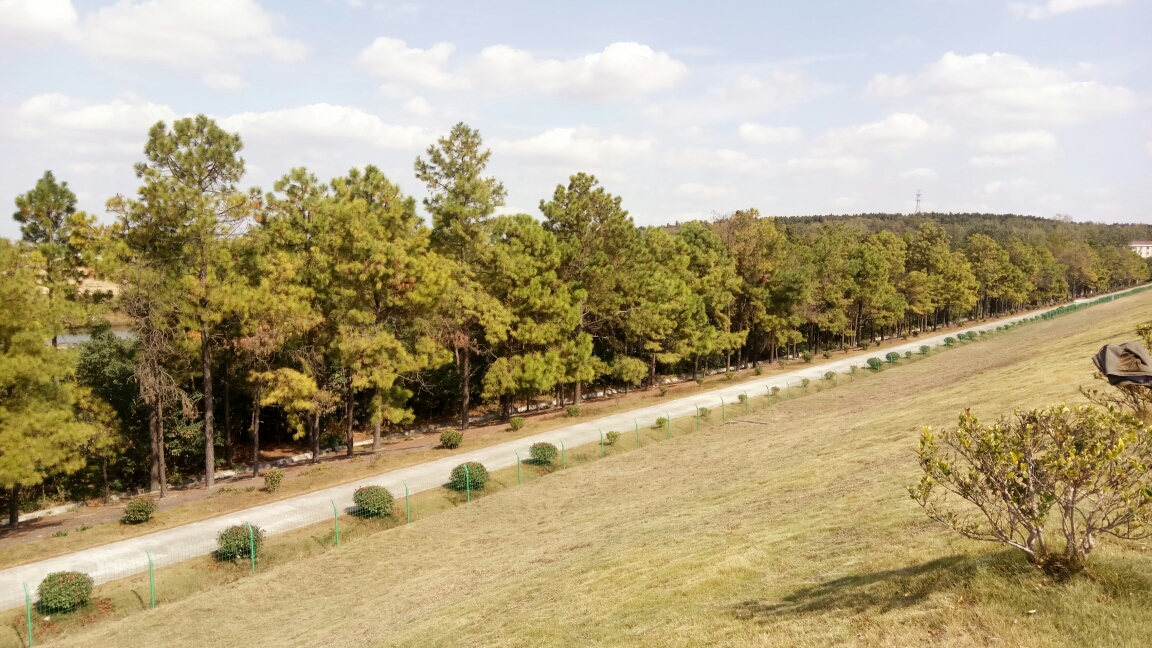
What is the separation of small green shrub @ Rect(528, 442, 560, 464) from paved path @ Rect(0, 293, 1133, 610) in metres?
1.11

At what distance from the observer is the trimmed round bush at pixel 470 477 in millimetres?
26312

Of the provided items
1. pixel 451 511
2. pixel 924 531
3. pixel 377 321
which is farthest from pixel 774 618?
pixel 377 321

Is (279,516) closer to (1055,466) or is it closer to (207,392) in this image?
(207,392)

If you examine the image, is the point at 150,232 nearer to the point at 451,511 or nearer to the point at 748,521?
the point at 451,511

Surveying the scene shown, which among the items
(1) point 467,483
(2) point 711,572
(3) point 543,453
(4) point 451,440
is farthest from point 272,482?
(2) point 711,572

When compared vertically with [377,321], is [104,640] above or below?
below

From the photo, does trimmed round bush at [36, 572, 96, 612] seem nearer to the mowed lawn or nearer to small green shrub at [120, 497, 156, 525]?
the mowed lawn

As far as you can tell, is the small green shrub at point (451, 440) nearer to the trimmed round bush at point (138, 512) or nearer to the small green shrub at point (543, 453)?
the small green shrub at point (543, 453)

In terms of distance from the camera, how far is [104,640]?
1525cm

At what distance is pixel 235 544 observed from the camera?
64.7 feet

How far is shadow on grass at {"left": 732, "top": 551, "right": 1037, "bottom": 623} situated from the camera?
29.8 feet

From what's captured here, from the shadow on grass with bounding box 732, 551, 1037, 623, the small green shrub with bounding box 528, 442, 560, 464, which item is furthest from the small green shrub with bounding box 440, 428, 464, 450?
the shadow on grass with bounding box 732, 551, 1037, 623

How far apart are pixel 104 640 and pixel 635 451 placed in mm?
22141

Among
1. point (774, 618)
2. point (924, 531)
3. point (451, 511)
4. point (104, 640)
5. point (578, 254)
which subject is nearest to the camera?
point (774, 618)
